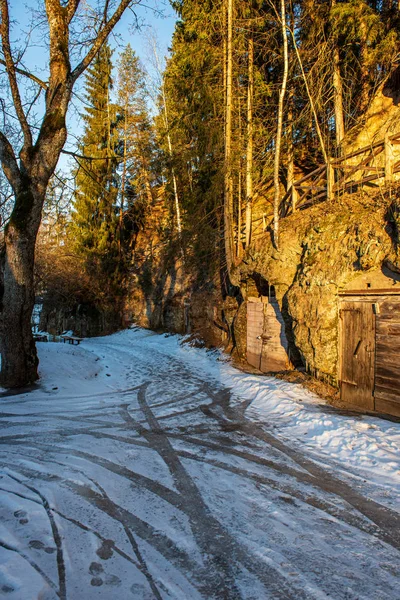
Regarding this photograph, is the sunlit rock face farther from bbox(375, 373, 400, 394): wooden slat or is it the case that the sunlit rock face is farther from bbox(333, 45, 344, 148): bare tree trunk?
bbox(333, 45, 344, 148): bare tree trunk

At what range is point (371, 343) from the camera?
7133 millimetres

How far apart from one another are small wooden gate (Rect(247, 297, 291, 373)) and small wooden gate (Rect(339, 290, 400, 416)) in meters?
2.84

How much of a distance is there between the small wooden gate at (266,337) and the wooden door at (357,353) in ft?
8.94

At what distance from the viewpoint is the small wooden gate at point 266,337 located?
10.7m

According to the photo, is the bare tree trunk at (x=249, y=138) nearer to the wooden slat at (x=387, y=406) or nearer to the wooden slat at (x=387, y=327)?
the wooden slat at (x=387, y=327)

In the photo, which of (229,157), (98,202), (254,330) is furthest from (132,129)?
(254,330)

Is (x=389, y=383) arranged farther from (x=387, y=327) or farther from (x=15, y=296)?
(x=15, y=296)

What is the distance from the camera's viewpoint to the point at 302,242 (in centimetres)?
972

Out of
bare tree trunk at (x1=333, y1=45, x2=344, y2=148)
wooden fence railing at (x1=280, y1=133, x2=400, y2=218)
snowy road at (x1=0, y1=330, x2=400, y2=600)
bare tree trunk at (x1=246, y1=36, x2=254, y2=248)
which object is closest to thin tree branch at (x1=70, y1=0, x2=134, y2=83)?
bare tree trunk at (x1=246, y1=36, x2=254, y2=248)

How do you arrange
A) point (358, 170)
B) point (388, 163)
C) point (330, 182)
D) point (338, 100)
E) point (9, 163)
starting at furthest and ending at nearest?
point (338, 100) < point (358, 170) < point (330, 182) < point (9, 163) < point (388, 163)

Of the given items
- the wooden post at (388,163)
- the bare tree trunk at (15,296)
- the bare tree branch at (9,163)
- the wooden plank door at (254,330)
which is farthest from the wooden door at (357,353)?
the bare tree branch at (9,163)

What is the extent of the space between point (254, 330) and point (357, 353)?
199 inches

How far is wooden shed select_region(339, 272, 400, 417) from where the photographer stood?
666cm

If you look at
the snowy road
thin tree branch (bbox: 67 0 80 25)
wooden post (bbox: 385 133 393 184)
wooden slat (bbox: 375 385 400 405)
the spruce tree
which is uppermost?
the spruce tree
